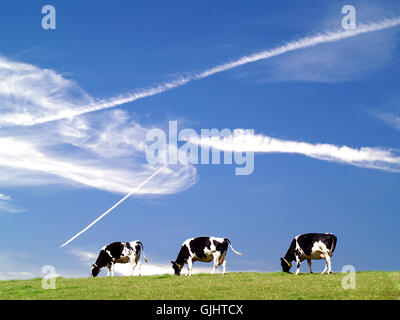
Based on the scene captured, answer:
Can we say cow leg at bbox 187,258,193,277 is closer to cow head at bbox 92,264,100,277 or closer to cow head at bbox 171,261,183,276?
cow head at bbox 171,261,183,276

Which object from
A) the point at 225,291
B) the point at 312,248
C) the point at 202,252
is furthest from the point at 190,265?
the point at 225,291

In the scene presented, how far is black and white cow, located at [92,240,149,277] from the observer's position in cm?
3797

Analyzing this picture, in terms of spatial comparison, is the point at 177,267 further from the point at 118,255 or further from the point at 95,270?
the point at 95,270

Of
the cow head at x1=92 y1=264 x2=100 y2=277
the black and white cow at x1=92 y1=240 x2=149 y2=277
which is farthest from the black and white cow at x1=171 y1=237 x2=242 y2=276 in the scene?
the cow head at x1=92 y1=264 x2=100 y2=277

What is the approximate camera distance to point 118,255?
127ft

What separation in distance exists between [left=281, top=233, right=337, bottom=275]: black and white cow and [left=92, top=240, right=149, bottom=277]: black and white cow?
39.6 ft

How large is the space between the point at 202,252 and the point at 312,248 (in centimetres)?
770

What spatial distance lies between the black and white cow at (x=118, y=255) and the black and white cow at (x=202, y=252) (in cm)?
510

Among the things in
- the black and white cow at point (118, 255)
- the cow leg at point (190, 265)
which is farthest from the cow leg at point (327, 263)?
the black and white cow at point (118, 255)

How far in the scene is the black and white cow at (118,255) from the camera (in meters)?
38.0

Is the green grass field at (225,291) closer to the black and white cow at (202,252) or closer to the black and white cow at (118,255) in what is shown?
the black and white cow at (202,252)
